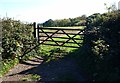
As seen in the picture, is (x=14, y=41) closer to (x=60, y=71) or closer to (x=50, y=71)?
(x=50, y=71)

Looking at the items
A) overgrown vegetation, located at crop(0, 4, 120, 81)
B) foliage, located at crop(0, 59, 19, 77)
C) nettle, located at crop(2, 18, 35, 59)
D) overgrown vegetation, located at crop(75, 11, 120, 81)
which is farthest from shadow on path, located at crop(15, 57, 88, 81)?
nettle, located at crop(2, 18, 35, 59)

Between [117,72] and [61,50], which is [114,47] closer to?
[117,72]

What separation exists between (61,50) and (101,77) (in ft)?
28.0

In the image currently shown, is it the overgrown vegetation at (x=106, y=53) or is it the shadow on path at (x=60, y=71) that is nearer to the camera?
the overgrown vegetation at (x=106, y=53)

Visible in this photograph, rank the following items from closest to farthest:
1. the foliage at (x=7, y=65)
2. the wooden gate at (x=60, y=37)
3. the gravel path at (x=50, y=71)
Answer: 1. the gravel path at (x=50, y=71)
2. the foliage at (x=7, y=65)
3. the wooden gate at (x=60, y=37)

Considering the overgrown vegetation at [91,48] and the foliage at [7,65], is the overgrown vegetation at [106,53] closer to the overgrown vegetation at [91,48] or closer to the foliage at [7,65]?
the overgrown vegetation at [91,48]

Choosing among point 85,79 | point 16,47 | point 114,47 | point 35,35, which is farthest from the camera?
point 35,35

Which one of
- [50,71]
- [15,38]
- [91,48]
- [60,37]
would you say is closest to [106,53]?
[91,48]

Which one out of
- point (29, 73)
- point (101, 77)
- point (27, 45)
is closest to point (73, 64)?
point (29, 73)

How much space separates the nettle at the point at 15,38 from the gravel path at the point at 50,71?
0.91 metres

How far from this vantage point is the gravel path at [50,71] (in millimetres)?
14180

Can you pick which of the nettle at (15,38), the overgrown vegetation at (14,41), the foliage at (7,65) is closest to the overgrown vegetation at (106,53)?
the foliage at (7,65)

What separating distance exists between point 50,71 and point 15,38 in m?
4.00

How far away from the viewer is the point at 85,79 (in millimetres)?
13438
